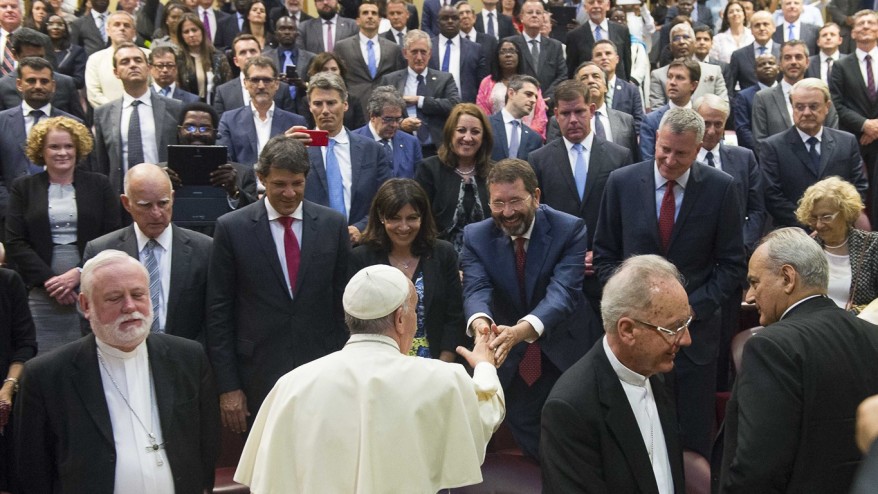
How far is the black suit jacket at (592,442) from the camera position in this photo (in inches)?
139

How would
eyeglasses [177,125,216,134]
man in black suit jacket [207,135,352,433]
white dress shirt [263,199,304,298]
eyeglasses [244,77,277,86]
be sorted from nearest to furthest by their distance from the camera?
man in black suit jacket [207,135,352,433] < white dress shirt [263,199,304,298] < eyeglasses [177,125,216,134] < eyeglasses [244,77,277,86]

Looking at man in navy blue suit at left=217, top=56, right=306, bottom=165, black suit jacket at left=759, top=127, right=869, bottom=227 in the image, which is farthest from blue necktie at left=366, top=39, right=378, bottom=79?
black suit jacket at left=759, top=127, right=869, bottom=227

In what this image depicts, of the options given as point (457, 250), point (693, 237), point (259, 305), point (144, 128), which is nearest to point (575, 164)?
point (457, 250)

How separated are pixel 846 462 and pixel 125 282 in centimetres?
268

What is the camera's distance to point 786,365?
3650 millimetres

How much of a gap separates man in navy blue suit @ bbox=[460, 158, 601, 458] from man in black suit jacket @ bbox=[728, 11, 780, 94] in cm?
615

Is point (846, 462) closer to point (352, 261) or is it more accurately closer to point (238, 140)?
point (352, 261)

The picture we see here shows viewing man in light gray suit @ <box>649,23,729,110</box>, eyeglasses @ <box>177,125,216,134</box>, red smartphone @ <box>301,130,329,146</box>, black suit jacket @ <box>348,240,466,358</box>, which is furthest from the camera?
man in light gray suit @ <box>649,23,729,110</box>

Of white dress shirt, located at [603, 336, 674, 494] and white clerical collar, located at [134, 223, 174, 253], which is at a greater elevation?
white clerical collar, located at [134, 223, 174, 253]

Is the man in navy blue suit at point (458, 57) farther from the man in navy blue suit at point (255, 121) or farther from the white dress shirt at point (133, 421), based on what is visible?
the white dress shirt at point (133, 421)

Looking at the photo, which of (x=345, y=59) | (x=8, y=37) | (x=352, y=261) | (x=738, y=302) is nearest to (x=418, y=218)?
(x=352, y=261)

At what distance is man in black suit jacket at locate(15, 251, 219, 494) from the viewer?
4125 millimetres

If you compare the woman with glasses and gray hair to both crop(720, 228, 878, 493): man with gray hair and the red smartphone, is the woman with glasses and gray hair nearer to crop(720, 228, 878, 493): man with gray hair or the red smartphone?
crop(720, 228, 878, 493): man with gray hair

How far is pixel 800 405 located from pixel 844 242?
104 inches
